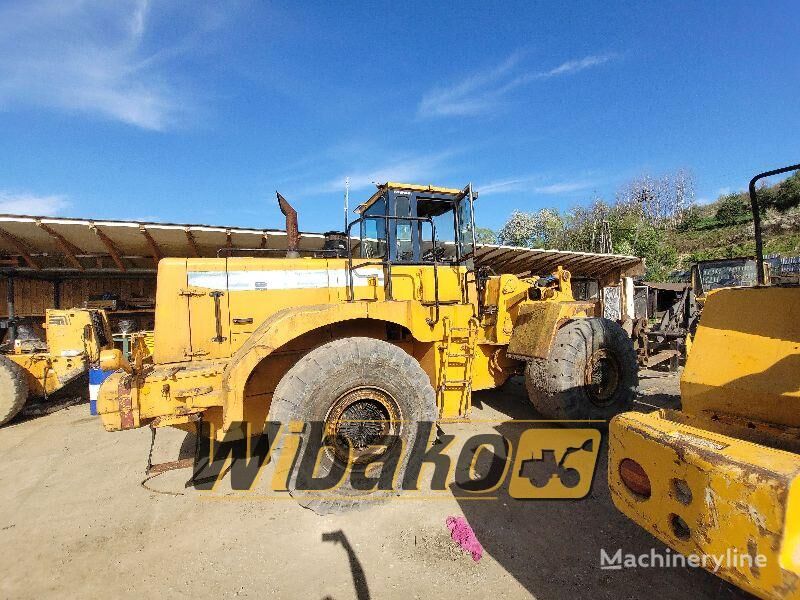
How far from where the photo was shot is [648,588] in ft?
8.16

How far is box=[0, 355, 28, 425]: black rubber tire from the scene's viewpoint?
261 inches

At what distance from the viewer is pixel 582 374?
476cm

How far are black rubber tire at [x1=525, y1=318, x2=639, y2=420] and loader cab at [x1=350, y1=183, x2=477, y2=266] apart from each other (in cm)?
155

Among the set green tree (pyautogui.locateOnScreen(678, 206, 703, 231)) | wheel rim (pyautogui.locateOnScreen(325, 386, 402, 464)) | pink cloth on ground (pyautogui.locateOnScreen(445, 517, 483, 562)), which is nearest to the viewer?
pink cloth on ground (pyautogui.locateOnScreen(445, 517, 483, 562))

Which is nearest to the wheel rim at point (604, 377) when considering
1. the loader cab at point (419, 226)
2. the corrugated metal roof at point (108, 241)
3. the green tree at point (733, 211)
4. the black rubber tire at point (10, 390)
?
the loader cab at point (419, 226)

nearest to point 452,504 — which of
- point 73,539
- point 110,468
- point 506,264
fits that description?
point 73,539

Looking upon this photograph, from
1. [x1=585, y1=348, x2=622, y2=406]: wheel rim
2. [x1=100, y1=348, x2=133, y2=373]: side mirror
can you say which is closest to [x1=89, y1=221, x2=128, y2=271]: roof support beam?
[x1=100, y1=348, x2=133, y2=373]: side mirror

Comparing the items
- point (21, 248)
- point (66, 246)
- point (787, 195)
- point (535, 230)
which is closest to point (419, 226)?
point (66, 246)

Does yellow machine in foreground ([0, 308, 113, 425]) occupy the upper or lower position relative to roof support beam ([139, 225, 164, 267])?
lower

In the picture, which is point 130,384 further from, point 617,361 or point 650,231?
point 650,231

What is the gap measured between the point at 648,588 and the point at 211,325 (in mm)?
4010

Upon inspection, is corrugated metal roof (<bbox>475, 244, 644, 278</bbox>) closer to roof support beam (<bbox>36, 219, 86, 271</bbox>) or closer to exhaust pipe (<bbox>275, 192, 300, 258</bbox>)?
exhaust pipe (<bbox>275, 192, 300, 258</bbox>)

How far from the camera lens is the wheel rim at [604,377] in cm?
495

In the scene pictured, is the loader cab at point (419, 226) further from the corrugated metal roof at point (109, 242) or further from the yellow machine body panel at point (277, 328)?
the corrugated metal roof at point (109, 242)
